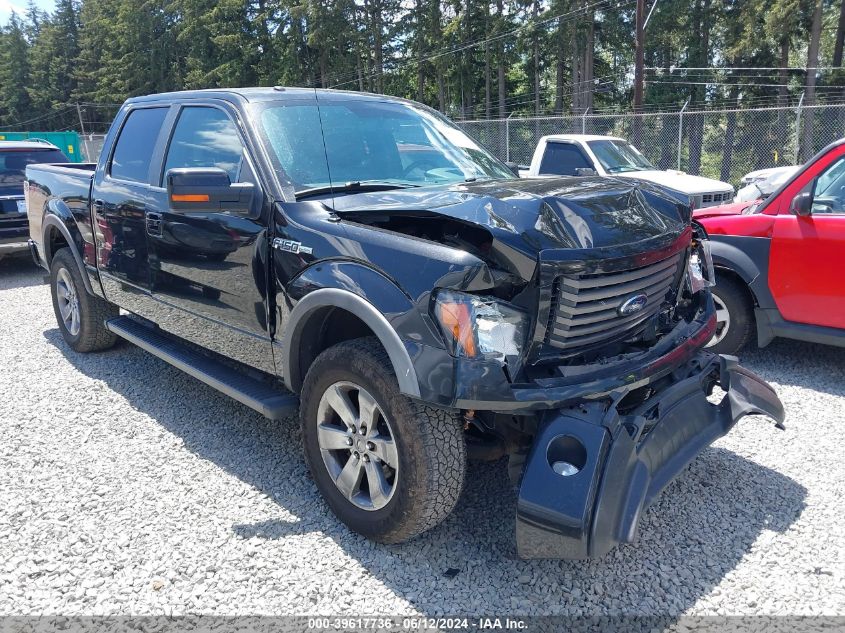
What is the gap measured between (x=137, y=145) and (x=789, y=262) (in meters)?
4.80

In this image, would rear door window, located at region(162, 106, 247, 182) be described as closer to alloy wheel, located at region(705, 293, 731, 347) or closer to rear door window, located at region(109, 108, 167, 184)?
rear door window, located at region(109, 108, 167, 184)

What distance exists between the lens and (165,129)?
4.52m

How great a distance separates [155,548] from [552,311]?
6.94ft

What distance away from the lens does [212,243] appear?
12.7 feet

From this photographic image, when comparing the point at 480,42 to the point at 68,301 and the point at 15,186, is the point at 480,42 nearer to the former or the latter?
the point at 15,186

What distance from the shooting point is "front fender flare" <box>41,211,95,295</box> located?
557 centimetres

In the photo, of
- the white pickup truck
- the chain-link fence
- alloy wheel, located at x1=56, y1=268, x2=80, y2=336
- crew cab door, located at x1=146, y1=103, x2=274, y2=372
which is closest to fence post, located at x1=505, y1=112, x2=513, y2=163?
the chain-link fence

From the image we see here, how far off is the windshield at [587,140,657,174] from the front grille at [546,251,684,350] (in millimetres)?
8527

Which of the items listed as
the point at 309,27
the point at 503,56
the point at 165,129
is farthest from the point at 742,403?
the point at 309,27

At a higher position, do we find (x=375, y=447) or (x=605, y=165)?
(x=605, y=165)

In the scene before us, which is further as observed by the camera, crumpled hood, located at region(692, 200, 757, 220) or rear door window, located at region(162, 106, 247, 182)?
crumpled hood, located at region(692, 200, 757, 220)

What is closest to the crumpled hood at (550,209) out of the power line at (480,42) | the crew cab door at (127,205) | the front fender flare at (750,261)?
the crew cab door at (127,205)

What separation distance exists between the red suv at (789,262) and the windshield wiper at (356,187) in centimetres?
296

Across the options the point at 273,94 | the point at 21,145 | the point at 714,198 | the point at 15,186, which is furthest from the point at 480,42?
the point at 273,94
